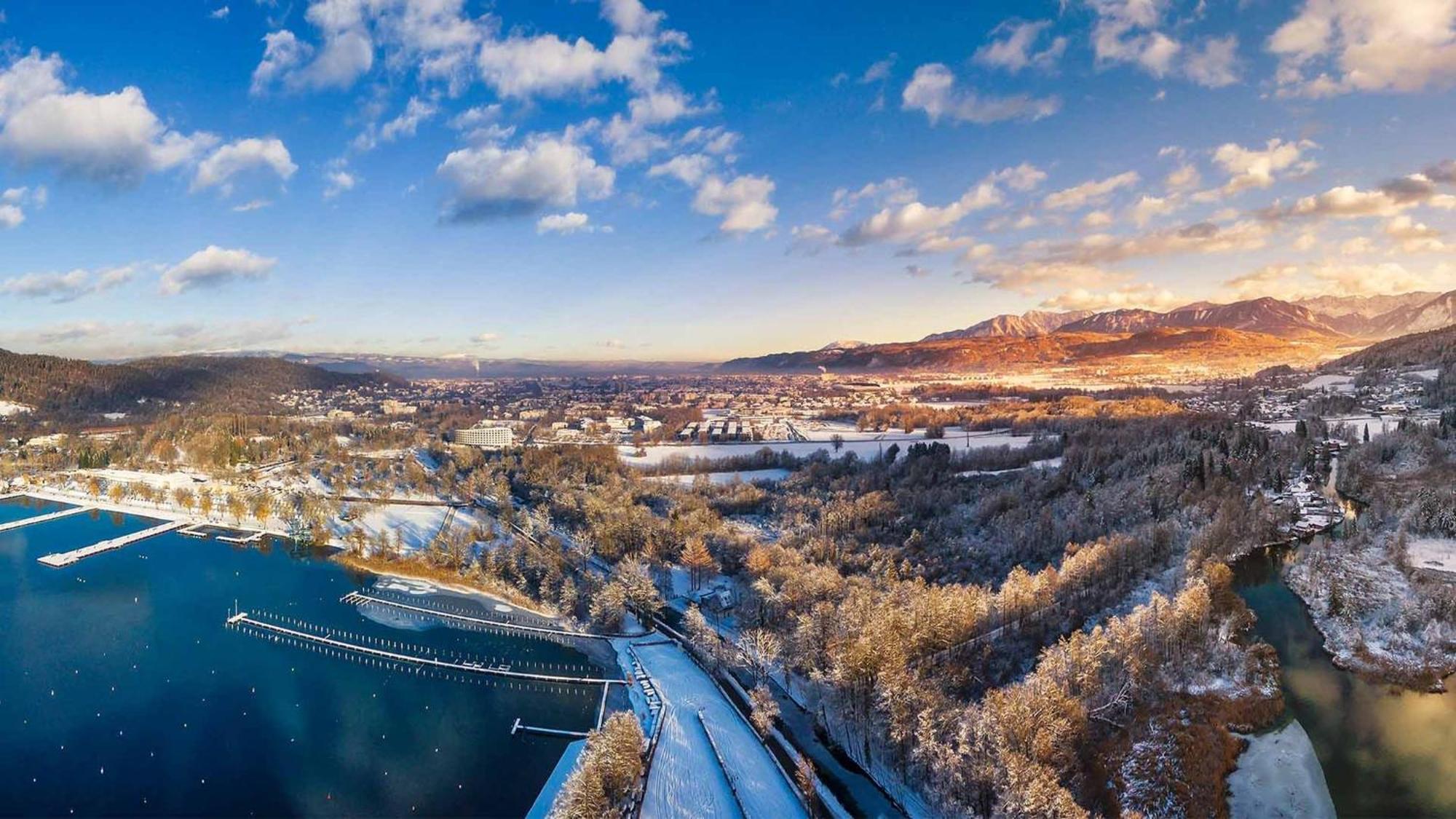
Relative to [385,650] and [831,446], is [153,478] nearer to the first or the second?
[385,650]

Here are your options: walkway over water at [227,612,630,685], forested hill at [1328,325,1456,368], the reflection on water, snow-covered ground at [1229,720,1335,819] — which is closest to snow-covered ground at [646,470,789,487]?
walkway over water at [227,612,630,685]

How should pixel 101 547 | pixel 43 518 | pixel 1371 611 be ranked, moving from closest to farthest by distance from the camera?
pixel 1371 611, pixel 101 547, pixel 43 518

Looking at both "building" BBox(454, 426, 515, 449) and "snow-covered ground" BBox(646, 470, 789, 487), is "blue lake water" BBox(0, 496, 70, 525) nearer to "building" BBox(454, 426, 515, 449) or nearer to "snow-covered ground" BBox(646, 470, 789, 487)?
"building" BBox(454, 426, 515, 449)

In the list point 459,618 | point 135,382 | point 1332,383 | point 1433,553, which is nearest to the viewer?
point 1433,553

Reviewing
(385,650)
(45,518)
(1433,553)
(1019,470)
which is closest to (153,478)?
(45,518)

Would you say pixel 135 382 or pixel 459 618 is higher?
pixel 135 382

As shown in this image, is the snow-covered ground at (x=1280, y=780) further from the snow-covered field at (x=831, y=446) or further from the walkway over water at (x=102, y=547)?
the walkway over water at (x=102, y=547)
